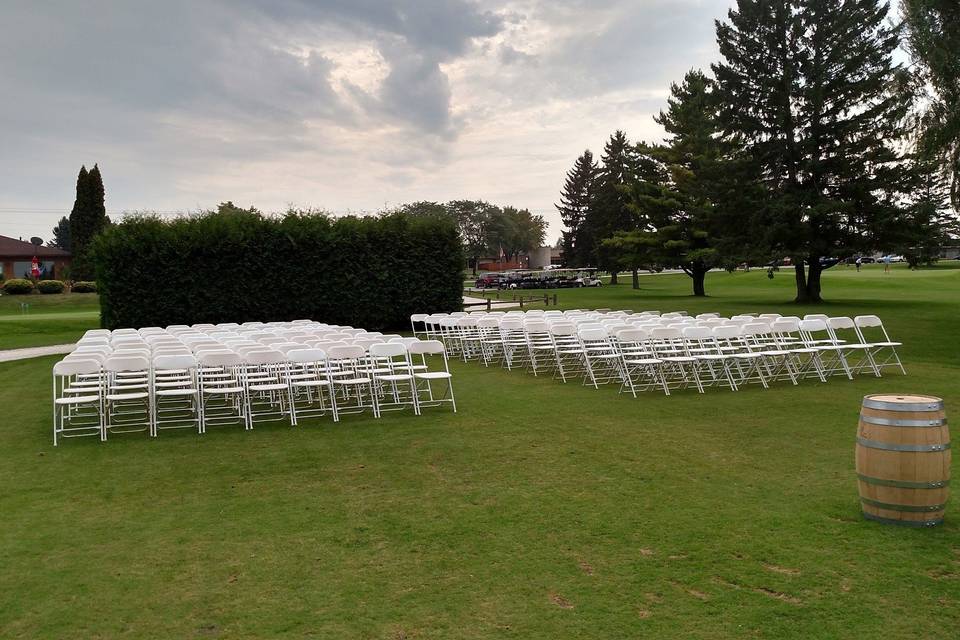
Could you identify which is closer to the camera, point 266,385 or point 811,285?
point 266,385

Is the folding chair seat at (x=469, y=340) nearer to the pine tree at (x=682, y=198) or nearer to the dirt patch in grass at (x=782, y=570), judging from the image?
the dirt patch in grass at (x=782, y=570)

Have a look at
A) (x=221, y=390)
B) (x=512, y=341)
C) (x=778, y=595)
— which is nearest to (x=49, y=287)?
(x=512, y=341)

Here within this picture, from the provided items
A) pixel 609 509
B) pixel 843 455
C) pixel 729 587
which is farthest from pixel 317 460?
pixel 843 455

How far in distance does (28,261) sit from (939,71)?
53535 millimetres

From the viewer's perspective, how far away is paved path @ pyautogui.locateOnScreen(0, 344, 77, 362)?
53.7 ft

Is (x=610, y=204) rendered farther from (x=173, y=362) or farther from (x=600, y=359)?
(x=173, y=362)

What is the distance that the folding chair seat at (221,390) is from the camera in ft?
25.5

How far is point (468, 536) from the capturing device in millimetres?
4418

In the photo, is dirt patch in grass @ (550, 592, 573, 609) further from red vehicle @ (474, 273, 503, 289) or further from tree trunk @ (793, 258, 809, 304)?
red vehicle @ (474, 273, 503, 289)

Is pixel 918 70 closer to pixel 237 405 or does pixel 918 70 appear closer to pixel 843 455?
pixel 843 455

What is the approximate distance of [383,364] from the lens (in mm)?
10625

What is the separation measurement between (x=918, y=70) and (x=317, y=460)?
1630 cm

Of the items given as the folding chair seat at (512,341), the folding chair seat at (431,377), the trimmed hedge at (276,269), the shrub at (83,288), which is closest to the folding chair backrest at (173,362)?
the folding chair seat at (431,377)

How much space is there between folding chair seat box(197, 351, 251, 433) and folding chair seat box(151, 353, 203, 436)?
99 millimetres
